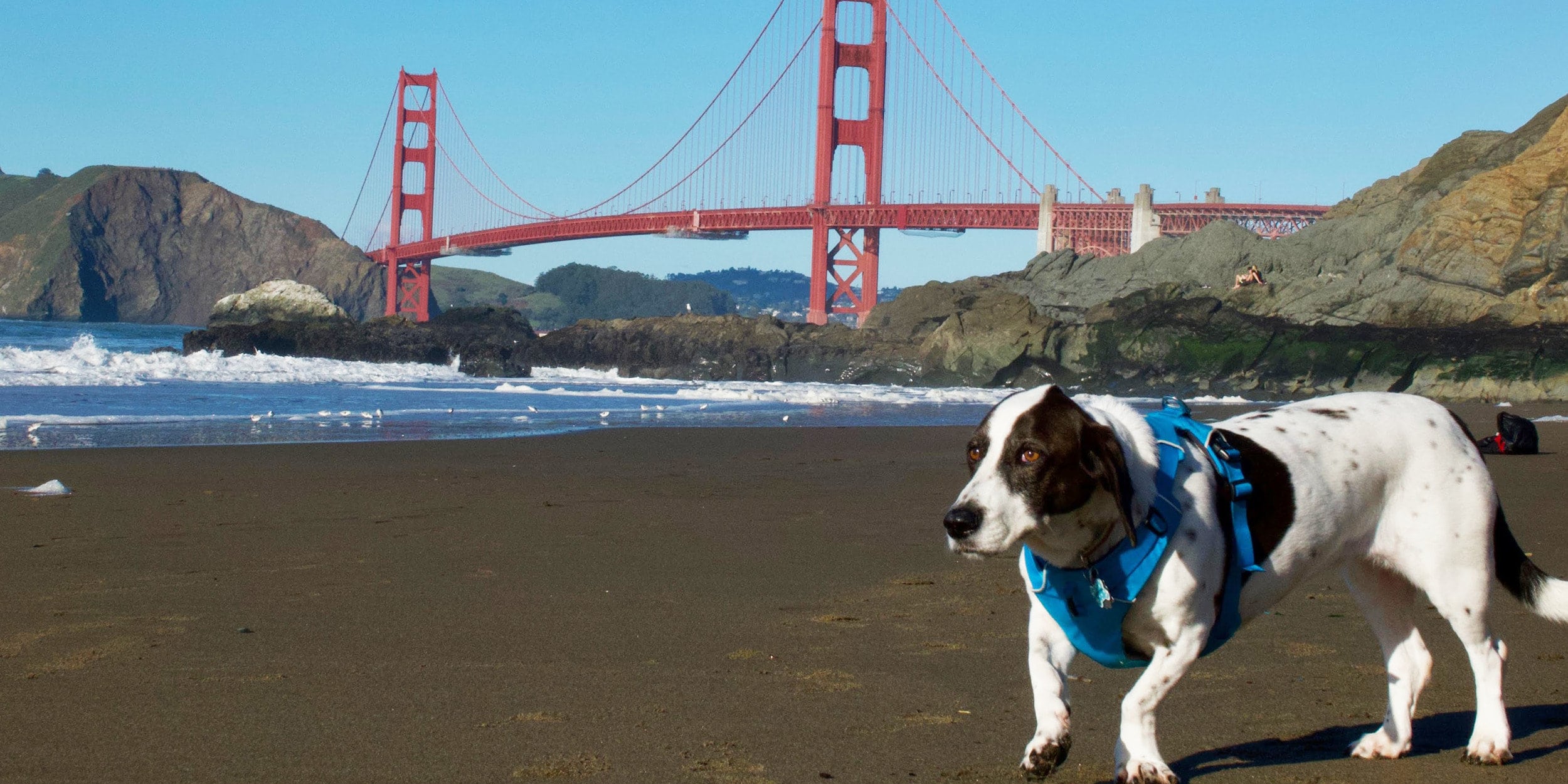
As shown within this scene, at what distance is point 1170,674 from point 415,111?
248ft

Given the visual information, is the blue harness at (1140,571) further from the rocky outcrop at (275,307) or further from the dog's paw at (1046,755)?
the rocky outcrop at (275,307)

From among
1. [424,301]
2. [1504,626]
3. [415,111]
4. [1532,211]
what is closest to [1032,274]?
[1532,211]

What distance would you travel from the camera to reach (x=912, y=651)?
12.2 feet

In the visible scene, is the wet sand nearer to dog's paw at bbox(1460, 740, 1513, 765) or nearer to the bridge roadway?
dog's paw at bbox(1460, 740, 1513, 765)

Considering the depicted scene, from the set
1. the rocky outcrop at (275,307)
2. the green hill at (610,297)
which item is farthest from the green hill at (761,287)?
the rocky outcrop at (275,307)

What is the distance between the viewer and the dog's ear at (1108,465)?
2.30 metres

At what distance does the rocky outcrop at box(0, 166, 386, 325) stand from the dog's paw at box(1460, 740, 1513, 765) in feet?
338

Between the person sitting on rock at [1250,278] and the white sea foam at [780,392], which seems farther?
the person sitting on rock at [1250,278]

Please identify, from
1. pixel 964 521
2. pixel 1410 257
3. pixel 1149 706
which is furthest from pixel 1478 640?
pixel 1410 257

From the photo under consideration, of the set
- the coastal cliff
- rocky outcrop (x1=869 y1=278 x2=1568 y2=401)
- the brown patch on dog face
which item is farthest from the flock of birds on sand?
the coastal cliff

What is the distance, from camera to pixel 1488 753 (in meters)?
2.76

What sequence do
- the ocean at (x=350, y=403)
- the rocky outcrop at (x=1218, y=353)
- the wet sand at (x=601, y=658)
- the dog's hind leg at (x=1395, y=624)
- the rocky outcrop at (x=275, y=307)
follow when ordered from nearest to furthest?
the wet sand at (x=601, y=658), the dog's hind leg at (x=1395, y=624), the ocean at (x=350, y=403), the rocky outcrop at (x=1218, y=353), the rocky outcrop at (x=275, y=307)

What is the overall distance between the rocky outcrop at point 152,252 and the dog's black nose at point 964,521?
10321 cm

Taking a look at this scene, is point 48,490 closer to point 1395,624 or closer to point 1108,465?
point 1108,465
